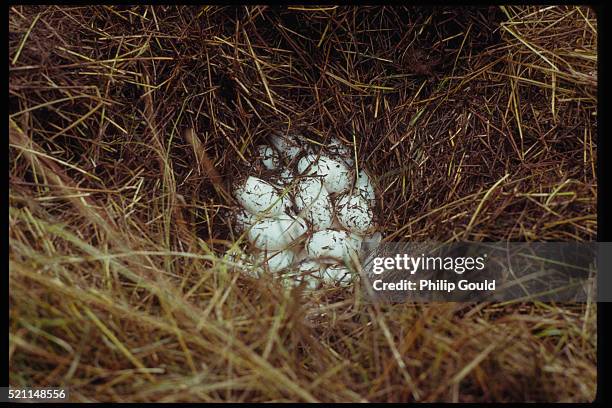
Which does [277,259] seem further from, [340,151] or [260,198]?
[340,151]

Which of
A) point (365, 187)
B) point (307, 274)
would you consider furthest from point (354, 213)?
point (307, 274)

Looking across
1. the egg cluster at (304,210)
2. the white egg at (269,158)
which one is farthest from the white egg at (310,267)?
the white egg at (269,158)

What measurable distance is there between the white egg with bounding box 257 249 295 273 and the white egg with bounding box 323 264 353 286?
72mm

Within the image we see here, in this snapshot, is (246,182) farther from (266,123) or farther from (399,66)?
(399,66)

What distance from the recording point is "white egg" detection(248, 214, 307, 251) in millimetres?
1054

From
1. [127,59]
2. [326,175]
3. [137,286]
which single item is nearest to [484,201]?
[326,175]

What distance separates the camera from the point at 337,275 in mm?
1049

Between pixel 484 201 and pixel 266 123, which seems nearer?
pixel 484 201

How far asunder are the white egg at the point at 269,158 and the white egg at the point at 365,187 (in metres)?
0.17

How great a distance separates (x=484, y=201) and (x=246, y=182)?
0.45 meters

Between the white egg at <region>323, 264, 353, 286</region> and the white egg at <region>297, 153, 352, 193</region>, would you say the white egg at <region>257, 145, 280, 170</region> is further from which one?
the white egg at <region>323, 264, 353, 286</region>

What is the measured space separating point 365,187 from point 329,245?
154mm

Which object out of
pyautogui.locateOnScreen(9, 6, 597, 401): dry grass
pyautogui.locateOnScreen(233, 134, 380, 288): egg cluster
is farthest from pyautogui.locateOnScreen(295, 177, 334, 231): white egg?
pyautogui.locateOnScreen(9, 6, 597, 401): dry grass
